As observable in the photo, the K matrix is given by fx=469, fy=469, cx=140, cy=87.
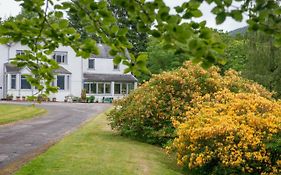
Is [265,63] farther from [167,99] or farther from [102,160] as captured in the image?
[102,160]

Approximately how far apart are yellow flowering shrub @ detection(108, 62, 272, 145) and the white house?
36.7 metres

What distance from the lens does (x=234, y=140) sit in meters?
12.3

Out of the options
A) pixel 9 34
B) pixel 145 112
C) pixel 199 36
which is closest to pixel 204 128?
pixel 145 112

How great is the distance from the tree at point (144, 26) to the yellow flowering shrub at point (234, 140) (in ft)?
26.8

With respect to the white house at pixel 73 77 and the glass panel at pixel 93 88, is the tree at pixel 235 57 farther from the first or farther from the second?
the glass panel at pixel 93 88

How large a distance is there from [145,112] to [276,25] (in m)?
15.4

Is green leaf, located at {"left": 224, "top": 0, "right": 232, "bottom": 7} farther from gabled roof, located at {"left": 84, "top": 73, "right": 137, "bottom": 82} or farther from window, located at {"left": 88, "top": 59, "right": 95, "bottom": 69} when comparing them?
window, located at {"left": 88, "top": 59, "right": 95, "bottom": 69}

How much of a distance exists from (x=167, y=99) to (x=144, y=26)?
50.6ft

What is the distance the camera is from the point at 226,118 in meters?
13.0

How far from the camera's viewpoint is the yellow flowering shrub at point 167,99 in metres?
18.1

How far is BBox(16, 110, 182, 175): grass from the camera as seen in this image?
38.1 ft

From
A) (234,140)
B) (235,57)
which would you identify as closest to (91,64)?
(235,57)

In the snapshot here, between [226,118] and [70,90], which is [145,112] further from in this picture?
[70,90]

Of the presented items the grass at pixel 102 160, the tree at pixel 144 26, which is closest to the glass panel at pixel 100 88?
the grass at pixel 102 160
